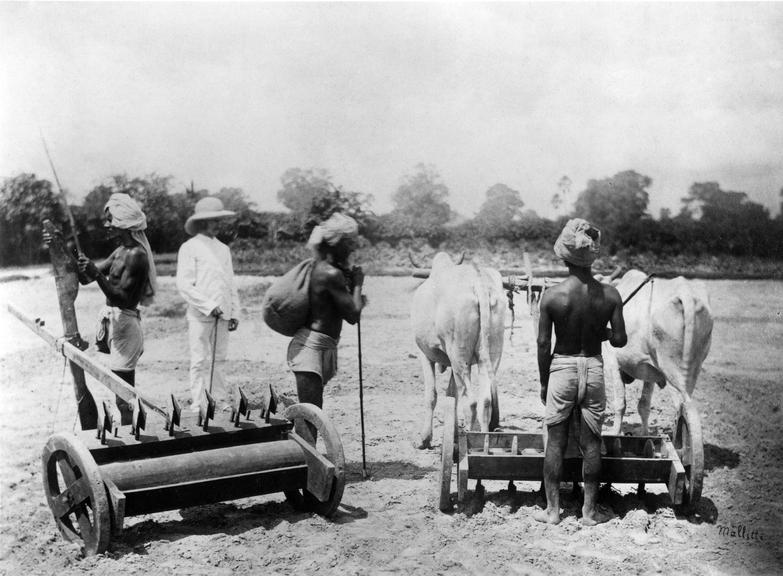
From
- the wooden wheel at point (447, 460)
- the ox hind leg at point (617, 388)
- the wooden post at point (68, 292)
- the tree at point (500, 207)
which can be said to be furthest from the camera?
the tree at point (500, 207)

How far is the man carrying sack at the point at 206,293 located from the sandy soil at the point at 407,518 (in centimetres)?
157

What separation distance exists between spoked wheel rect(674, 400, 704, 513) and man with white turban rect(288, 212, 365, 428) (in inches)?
103

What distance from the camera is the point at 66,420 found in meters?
8.19

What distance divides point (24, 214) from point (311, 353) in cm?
618

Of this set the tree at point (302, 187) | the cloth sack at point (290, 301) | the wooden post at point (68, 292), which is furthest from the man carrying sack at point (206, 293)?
the tree at point (302, 187)

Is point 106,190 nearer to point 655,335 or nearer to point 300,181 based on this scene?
point 300,181

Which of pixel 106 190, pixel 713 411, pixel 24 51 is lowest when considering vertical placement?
pixel 713 411

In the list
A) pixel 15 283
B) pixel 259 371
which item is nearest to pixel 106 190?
pixel 15 283

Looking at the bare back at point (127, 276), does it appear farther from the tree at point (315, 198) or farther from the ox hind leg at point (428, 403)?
the tree at point (315, 198)

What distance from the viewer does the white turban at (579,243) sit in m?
5.12

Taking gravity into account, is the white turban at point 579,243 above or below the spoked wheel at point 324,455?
above

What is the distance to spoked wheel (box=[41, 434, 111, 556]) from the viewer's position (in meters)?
4.39

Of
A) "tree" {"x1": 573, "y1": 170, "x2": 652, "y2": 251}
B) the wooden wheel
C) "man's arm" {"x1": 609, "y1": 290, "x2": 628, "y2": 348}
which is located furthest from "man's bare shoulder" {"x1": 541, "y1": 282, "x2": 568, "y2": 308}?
"tree" {"x1": 573, "y1": 170, "x2": 652, "y2": 251}

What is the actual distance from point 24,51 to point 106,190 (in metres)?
5.39
